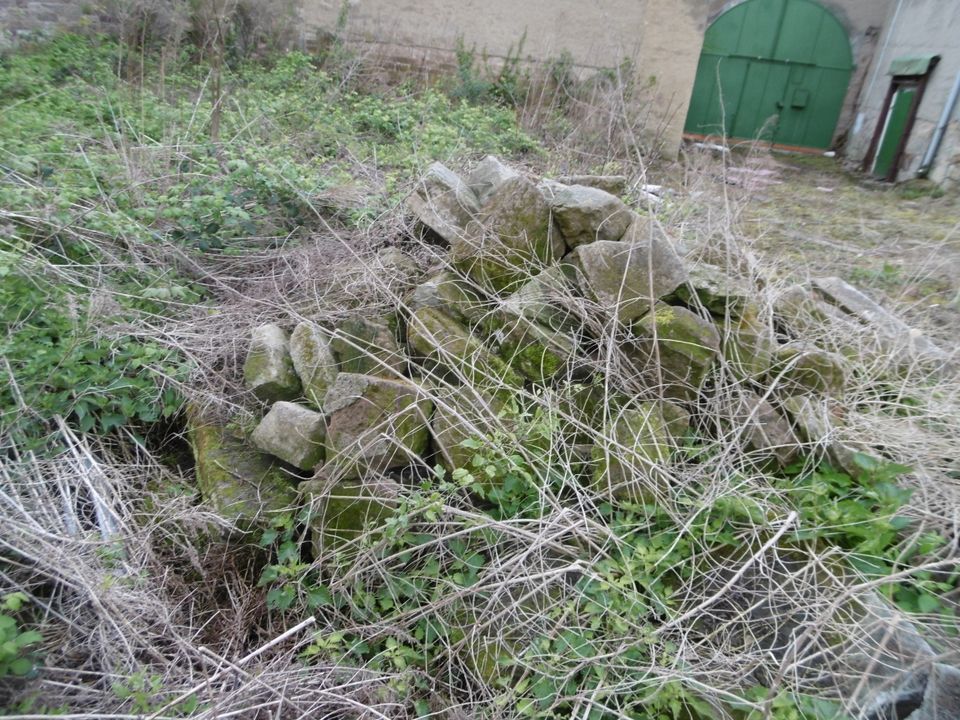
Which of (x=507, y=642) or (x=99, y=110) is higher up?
(x=99, y=110)

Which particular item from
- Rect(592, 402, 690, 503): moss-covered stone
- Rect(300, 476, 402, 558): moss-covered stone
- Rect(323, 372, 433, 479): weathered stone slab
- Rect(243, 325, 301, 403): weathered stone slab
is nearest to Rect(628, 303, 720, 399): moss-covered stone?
Rect(592, 402, 690, 503): moss-covered stone

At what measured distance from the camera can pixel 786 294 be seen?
338cm

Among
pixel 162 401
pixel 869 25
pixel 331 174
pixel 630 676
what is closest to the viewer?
pixel 630 676

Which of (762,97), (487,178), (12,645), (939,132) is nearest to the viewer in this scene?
(12,645)

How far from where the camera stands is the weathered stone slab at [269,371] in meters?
2.98

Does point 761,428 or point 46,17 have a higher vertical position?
point 46,17

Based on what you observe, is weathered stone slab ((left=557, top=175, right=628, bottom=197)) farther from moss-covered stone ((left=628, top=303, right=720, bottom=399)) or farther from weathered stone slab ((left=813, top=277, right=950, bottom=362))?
weathered stone slab ((left=813, top=277, right=950, bottom=362))

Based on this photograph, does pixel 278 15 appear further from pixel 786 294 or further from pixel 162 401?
pixel 786 294

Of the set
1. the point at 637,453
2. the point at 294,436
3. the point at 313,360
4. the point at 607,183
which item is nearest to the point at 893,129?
the point at 607,183

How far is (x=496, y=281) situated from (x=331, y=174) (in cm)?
232

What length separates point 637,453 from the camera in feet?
8.59

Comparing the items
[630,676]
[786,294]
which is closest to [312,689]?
[630,676]

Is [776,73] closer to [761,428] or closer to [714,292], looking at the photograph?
[714,292]

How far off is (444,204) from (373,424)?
1524mm
